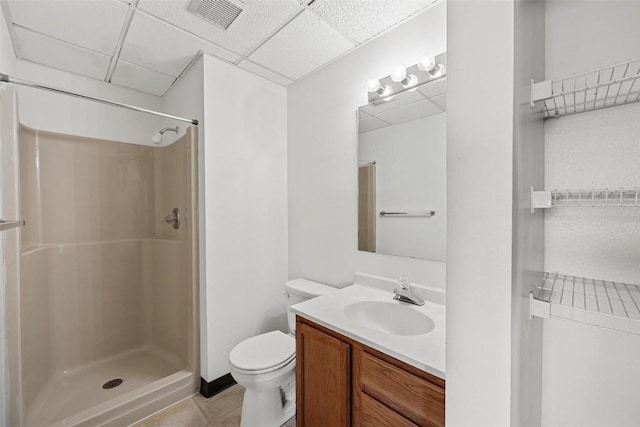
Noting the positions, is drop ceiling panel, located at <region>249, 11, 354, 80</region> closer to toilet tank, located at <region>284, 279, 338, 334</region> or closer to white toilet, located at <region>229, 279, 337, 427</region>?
toilet tank, located at <region>284, 279, 338, 334</region>

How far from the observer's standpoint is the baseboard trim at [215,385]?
180 cm

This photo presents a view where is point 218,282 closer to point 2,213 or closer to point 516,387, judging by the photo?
point 2,213

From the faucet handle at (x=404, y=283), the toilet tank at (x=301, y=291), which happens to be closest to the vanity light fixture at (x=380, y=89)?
the faucet handle at (x=404, y=283)

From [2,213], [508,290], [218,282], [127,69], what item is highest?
[127,69]

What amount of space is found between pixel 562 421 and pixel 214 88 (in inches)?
94.7

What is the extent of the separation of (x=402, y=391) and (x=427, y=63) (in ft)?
4.92

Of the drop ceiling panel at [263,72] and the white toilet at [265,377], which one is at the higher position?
the drop ceiling panel at [263,72]

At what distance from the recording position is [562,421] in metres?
0.92

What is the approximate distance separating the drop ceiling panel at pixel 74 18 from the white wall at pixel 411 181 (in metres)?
1.54

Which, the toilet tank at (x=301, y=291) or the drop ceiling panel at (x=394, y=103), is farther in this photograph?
the toilet tank at (x=301, y=291)

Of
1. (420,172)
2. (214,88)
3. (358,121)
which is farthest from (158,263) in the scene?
(420,172)

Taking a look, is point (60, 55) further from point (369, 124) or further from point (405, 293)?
point (405, 293)

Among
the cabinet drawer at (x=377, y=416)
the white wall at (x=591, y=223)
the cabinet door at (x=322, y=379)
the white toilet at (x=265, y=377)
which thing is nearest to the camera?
the white wall at (x=591, y=223)

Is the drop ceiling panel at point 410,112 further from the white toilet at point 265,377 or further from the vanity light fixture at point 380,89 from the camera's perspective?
the white toilet at point 265,377
